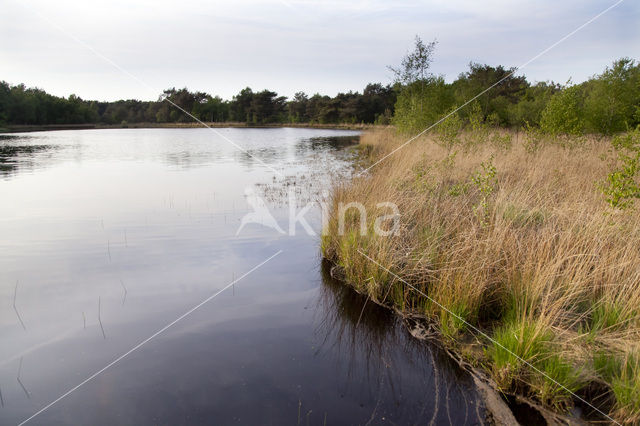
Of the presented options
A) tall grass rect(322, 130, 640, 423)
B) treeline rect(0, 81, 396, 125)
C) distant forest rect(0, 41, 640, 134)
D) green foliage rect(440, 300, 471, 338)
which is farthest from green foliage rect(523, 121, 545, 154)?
treeline rect(0, 81, 396, 125)

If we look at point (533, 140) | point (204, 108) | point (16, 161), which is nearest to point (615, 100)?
point (533, 140)

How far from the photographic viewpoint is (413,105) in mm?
23156

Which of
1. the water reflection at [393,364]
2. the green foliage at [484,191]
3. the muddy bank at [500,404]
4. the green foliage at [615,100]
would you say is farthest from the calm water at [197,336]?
the green foliage at [615,100]

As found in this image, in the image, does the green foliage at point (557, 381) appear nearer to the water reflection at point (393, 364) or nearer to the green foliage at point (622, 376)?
the green foliage at point (622, 376)

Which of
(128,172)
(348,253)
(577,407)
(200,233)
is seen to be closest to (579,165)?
(348,253)

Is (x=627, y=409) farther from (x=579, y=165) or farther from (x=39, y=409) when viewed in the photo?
(x=579, y=165)

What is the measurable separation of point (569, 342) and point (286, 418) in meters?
2.87

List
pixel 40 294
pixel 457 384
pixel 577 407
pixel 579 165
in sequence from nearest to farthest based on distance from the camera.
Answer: pixel 577 407, pixel 457 384, pixel 40 294, pixel 579 165

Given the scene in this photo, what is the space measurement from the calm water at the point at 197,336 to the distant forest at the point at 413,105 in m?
10.1

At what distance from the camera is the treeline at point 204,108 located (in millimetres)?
68000

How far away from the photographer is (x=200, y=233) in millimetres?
8797

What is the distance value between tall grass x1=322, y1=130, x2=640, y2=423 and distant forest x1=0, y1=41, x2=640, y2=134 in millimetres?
7283

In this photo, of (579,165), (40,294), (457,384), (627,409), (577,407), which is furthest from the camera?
(579,165)

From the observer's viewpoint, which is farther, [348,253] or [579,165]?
[579,165]
